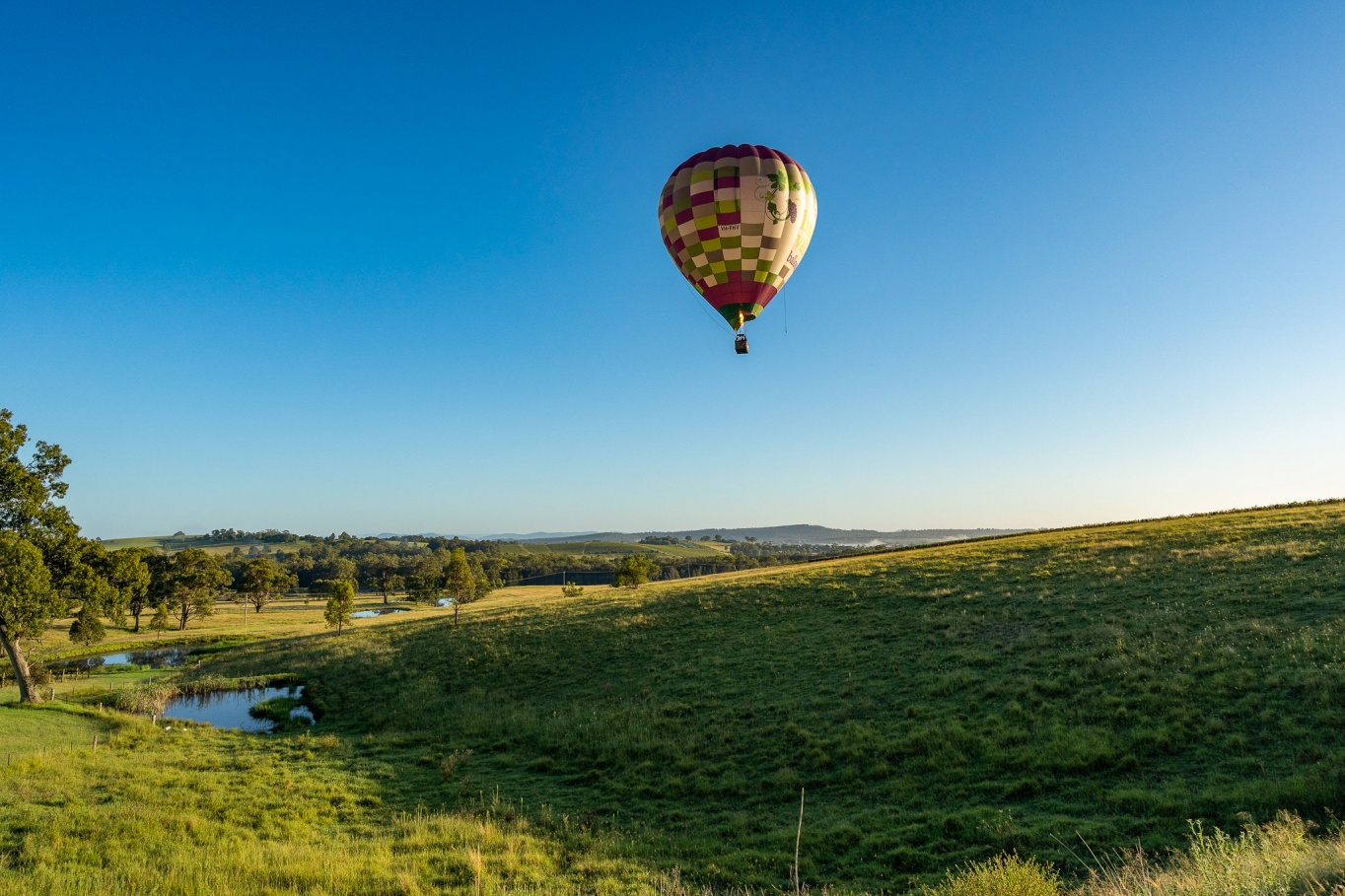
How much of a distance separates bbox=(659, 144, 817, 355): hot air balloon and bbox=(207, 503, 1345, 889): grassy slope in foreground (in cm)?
1238

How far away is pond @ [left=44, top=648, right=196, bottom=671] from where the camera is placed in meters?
42.6

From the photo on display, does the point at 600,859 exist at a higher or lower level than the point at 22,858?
lower

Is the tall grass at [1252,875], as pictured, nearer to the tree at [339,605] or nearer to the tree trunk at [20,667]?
the tree trunk at [20,667]

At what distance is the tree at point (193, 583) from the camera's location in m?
64.2

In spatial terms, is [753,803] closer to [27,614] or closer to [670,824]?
[670,824]

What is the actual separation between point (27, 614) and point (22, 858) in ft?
65.0

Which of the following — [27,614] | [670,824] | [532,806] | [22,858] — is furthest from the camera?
[27,614]

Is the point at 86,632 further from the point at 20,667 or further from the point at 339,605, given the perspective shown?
the point at 20,667

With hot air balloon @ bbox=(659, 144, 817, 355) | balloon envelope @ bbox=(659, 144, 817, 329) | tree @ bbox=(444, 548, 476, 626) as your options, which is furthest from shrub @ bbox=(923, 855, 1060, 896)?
tree @ bbox=(444, 548, 476, 626)

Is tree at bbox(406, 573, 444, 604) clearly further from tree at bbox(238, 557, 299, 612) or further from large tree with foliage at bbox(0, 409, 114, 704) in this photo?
large tree with foliage at bbox(0, 409, 114, 704)

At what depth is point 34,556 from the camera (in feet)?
77.6

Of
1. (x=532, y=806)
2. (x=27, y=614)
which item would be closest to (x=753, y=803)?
(x=532, y=806)

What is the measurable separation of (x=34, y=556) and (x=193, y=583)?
162 feet

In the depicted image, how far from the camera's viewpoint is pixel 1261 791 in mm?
10367
